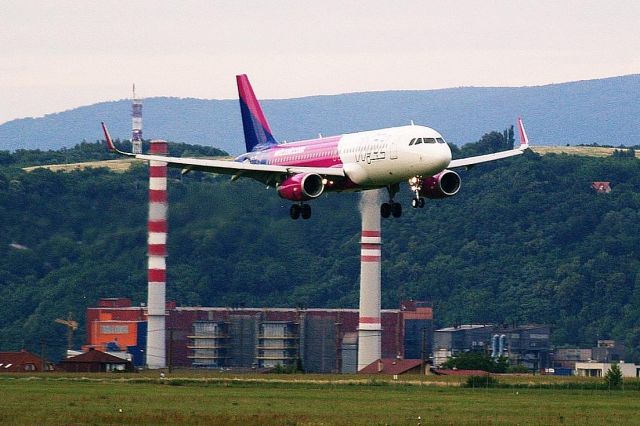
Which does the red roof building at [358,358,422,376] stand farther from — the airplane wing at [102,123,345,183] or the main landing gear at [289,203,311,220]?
the airplane wing at [102,123,345,183]

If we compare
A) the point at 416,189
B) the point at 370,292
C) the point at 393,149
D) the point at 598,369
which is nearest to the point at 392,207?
the point at 416,189

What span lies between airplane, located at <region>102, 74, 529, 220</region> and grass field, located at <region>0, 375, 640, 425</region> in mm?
12341

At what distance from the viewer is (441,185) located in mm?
96438

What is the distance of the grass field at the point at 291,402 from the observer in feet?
295

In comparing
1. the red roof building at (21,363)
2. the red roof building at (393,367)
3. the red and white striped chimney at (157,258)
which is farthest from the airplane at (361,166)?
the red roof building at (21,363)

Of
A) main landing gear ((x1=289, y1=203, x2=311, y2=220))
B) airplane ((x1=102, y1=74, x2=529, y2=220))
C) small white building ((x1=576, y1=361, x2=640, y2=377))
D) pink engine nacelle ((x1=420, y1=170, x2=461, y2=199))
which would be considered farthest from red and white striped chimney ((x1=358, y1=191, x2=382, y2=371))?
pink engine nacelle ((x1=420, y1=170, x2=461, y2=199))

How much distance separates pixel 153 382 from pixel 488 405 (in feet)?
125

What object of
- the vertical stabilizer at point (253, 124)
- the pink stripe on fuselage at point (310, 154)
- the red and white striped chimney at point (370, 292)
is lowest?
the red and white striped chimney at point (370, 292)

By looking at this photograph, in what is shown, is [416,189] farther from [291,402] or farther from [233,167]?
[291,402]

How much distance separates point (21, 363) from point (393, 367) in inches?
1475

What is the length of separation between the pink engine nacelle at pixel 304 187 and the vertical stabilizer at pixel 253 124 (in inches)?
598

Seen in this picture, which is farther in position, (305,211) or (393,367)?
(393,367)

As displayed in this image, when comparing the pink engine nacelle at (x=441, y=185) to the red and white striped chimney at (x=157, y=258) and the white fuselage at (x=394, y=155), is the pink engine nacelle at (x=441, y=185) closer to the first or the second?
the white fuselage at (x=394, y=155)

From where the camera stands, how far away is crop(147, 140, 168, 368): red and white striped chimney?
521 feet
